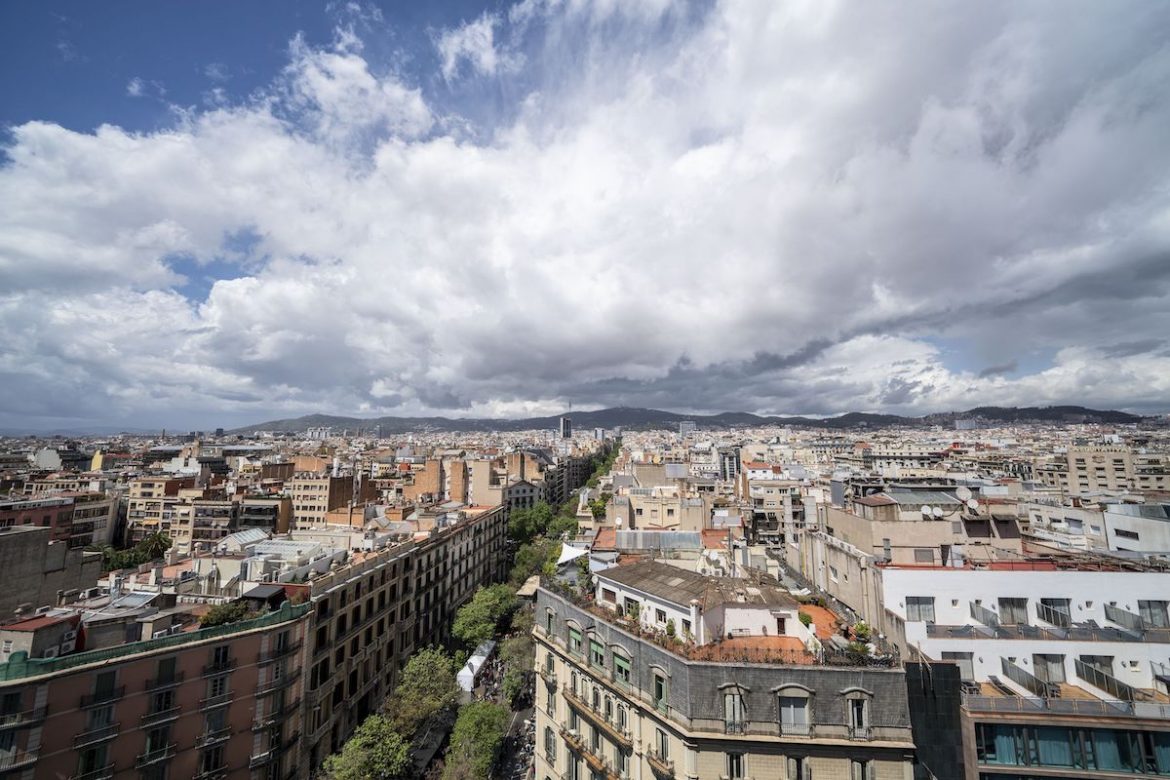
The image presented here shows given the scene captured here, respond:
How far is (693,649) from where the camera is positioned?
20.7 m

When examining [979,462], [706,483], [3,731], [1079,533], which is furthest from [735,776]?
[979,462]

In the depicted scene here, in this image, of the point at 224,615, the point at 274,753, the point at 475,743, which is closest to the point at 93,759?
the point at 224,615

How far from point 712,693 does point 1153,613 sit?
65.0 feet

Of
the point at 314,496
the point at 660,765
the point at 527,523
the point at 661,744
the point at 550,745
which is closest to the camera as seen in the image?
the point at 660,765

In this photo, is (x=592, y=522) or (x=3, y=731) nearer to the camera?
(x=3, y=731)

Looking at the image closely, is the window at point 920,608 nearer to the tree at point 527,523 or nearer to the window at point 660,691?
Result: the window at point 660,691

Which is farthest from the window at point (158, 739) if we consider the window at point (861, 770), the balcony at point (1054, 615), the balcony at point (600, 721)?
the balcony at point (1054, 615)

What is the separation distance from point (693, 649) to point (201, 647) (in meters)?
23.3

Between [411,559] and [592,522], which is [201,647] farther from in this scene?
[592,522]

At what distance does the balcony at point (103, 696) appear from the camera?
73.0 feet

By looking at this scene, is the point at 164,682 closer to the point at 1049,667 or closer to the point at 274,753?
the point at 274,753

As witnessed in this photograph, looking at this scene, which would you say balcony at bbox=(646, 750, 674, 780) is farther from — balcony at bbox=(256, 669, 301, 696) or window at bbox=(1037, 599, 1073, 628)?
balcony at bbox=(256, 669, 301, 696)

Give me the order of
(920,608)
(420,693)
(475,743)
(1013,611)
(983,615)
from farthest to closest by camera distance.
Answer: (420,693), (475,743), (920,608), (1013,611), (983,615)

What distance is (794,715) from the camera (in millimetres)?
18984
